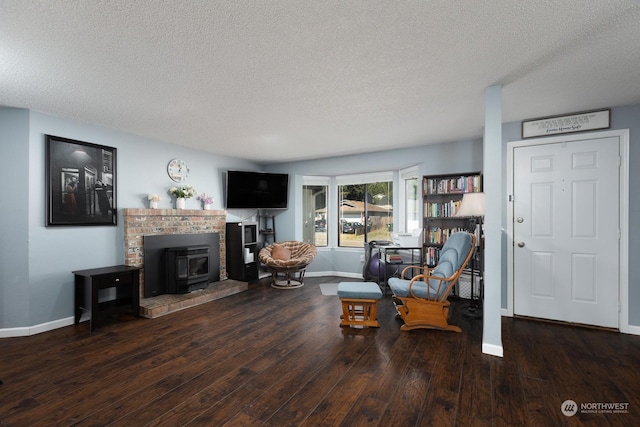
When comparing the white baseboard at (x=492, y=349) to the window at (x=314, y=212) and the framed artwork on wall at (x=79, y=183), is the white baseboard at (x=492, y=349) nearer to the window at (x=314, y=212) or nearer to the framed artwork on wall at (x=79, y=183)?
the window at (x=314, y=212)

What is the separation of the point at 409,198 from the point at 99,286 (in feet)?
16.3

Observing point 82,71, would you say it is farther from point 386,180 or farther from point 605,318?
point 605,318

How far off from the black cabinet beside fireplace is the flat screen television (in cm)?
49

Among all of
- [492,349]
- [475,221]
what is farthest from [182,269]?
[475,221]

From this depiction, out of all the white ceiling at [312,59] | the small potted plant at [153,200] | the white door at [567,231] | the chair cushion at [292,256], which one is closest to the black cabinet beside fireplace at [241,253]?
the chair cushion at [292,256]

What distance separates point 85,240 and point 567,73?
5.49 meters

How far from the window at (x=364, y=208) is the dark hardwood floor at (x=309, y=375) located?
8.89 feet

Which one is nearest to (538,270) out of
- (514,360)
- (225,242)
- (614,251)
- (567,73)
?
(614,251)

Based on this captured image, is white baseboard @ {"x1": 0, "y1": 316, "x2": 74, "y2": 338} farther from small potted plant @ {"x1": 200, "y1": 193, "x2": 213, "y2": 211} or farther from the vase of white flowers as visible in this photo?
small potted plant @ {"x1": 200, "y1": 193, "x2": 213, "y2": 211}

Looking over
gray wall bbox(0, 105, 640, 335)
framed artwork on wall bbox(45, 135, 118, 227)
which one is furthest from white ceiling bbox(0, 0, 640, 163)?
framed artwork on wall bbox(45, 135, 118, 227)

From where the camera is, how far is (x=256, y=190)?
6039 mm

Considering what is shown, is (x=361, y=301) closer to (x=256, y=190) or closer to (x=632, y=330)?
(x=632, y=330)

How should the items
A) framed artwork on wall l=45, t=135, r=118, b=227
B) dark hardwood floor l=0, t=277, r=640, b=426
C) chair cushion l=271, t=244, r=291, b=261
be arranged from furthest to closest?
chair cushion l=271, t=244, r=291, b=261 < framed artwork on wall l=45, t=135, r=118, b=227 < dark hardwood floor l=0, t=277, r=640, b=426

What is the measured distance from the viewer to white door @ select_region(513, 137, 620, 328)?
333 cm
